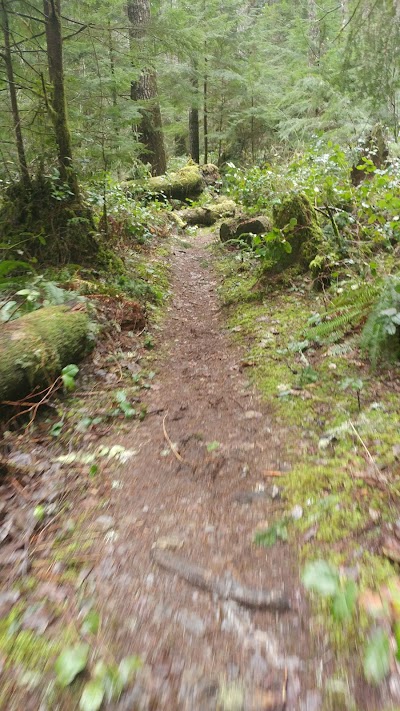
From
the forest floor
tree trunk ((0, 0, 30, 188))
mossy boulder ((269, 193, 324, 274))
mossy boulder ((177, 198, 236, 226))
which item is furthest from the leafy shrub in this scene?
mossy boulder ((177, 198, 236, 226))

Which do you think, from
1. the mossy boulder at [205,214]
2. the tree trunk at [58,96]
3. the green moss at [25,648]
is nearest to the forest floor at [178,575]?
the green moss at [25,648]

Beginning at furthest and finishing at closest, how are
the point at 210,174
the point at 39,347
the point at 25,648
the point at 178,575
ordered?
the point at 210,174
the point at 39,347
the point at 178,575
the point at 25,648

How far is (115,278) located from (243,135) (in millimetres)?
15184

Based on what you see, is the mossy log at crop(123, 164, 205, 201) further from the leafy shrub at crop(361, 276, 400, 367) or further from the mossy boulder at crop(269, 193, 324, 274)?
the leafy shrub at crop(361, 276, 400, 367)

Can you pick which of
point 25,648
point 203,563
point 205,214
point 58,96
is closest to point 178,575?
point 203,563

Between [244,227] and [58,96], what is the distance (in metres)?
4.57

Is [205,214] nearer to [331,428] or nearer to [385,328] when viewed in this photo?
[385,328]

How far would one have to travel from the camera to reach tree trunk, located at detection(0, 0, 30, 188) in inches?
249

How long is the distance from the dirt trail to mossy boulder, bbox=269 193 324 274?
2.93 meters

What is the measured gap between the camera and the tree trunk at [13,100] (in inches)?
249

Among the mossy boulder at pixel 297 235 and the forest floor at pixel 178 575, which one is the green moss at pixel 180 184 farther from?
→ the forest floor at pixel 178 575

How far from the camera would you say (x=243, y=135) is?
62.4 feet

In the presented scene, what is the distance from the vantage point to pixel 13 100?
6.71 metres

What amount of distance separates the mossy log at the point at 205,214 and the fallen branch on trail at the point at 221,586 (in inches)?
514
